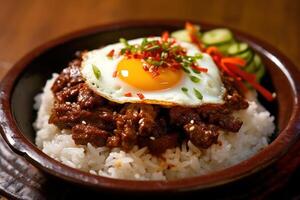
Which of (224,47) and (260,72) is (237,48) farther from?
(260,72)

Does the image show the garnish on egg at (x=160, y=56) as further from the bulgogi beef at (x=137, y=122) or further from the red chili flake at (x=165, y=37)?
the bulgogi beef at (x=137, y=122)

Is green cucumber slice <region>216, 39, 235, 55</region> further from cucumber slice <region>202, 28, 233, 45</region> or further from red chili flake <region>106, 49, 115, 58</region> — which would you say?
red chili flake <region>106, 49, 115, 58</region>

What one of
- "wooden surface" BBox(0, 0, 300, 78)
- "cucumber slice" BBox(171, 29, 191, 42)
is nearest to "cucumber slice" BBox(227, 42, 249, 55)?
"cucumber slice" BBox(171, 29, 191, 42)

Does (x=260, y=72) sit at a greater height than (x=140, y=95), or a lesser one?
lesser

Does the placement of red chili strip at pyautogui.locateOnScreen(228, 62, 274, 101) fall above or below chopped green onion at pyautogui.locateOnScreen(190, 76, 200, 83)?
below

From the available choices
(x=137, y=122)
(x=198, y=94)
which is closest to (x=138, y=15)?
(x=198, y=94)

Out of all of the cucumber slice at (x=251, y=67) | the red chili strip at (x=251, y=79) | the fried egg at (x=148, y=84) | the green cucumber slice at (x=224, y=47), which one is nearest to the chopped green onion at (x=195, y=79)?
the fried egg at (x=148, y=84)

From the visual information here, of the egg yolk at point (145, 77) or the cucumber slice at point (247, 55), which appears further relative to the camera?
the cucumber slice at point (247, 55)
